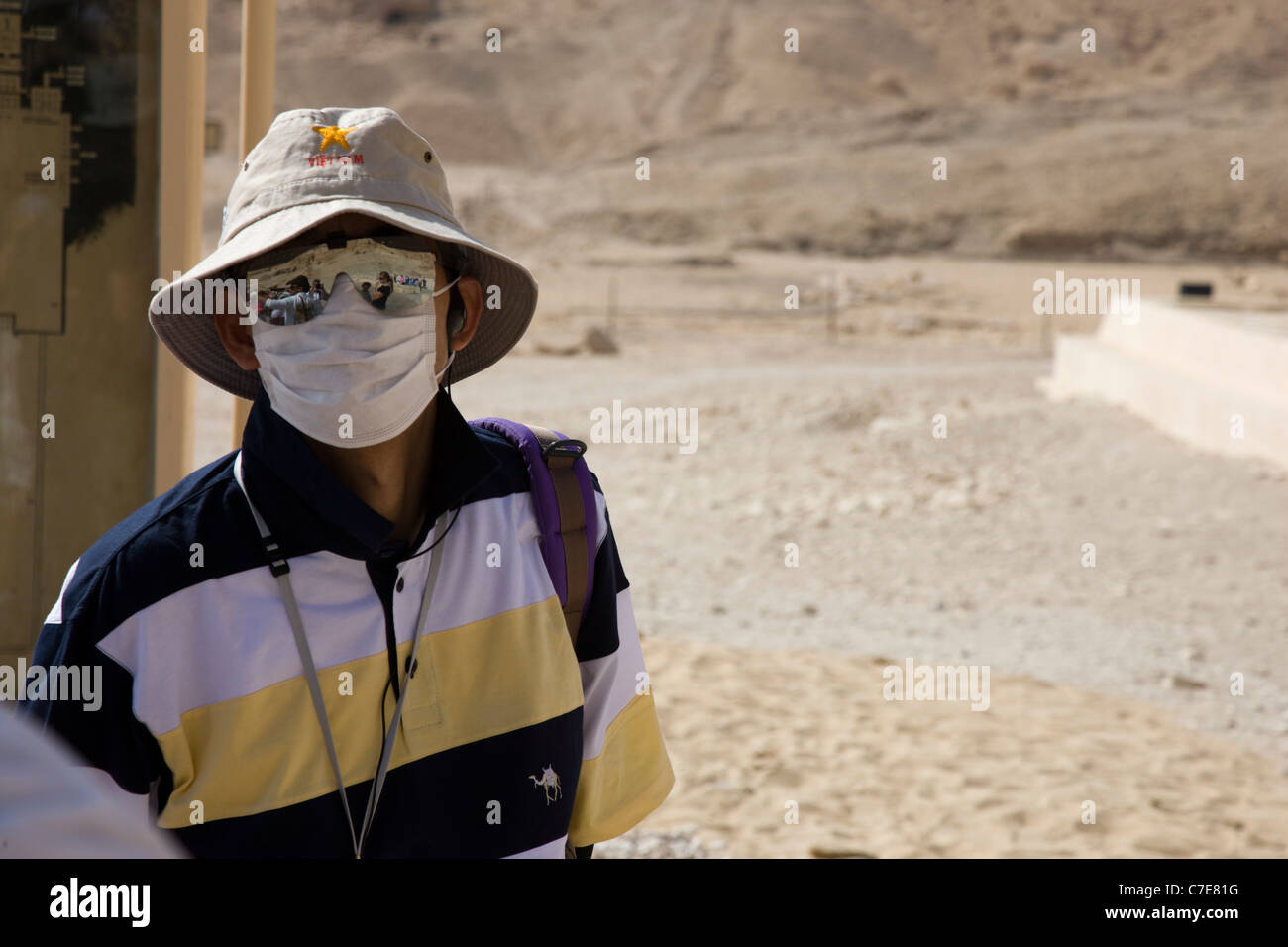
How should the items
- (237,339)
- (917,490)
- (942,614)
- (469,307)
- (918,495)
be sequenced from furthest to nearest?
(917,490), (918,495), (942,614), (469,307), (237,339)

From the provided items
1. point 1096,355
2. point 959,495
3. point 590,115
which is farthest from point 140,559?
point 590,115

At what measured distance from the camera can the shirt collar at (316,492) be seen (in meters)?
1.88

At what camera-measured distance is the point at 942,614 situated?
8.46 meters

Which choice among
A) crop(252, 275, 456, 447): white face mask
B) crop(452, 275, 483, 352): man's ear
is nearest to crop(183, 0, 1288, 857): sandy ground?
crop(452, 275, 483, 352): man's ear

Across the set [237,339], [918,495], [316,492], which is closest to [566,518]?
[316,492]

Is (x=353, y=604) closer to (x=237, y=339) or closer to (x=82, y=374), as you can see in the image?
(x=237, y=339)

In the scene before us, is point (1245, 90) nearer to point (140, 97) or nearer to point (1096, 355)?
point (1096, 355)

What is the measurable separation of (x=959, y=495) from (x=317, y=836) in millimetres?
9739

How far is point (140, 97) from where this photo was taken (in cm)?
367

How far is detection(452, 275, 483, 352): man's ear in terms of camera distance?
2266mm

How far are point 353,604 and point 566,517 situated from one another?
360 millimetres

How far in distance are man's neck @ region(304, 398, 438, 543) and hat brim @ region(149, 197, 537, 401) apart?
0.25 meters

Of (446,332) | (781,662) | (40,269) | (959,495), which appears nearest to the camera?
(446,332)

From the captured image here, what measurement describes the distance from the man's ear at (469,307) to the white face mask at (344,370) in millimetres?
138
